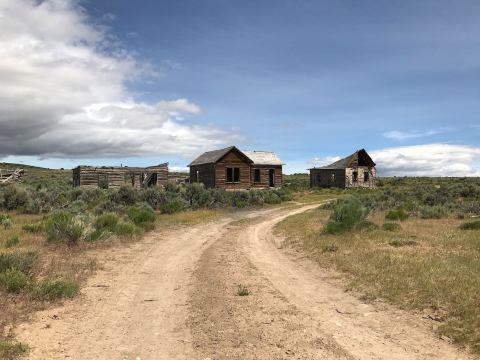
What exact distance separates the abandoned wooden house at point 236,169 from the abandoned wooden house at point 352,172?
7.79m

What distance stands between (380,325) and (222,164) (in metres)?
36.3

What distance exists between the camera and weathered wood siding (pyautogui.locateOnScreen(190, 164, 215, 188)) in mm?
43062

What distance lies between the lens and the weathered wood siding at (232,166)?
139ft

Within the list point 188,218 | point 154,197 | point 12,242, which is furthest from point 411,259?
point 154,197

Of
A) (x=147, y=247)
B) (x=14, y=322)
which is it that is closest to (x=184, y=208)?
(x=147, y=247)

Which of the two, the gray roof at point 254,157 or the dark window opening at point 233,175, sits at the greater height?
the gray roof at point 254,157

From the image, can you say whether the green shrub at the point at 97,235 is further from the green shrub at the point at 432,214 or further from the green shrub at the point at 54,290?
the green shrub at the point at 432,214

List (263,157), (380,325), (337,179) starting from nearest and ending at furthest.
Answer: (380,325)
(263,157)
(337,179)

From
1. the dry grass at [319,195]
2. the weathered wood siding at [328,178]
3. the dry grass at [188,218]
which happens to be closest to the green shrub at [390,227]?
the dry grass at [188,218]

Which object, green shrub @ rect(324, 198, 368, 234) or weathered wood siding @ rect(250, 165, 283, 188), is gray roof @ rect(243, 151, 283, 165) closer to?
weathered wood siding @ rect(250, 165, 283, 188)

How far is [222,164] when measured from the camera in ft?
140

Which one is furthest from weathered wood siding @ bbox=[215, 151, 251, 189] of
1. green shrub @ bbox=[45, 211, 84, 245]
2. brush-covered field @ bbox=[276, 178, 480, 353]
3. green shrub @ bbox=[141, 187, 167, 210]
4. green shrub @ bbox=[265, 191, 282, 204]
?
green shrub @ bbox=[45, 211, 84, 245]

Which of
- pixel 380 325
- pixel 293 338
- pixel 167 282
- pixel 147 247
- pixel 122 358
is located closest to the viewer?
pixel 122 358

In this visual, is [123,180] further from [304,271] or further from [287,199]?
[304,271]
